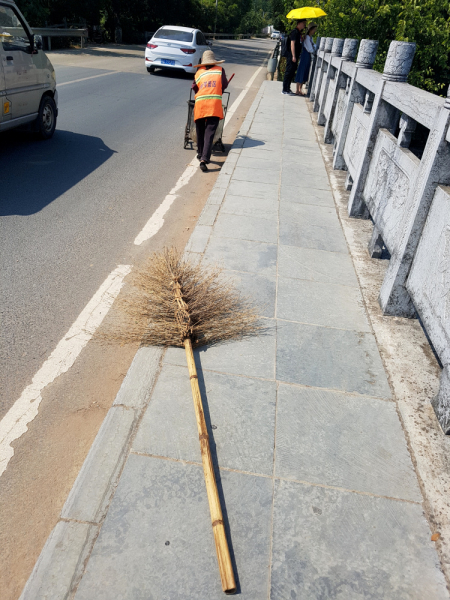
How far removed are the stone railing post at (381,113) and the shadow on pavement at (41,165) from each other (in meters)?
3.83

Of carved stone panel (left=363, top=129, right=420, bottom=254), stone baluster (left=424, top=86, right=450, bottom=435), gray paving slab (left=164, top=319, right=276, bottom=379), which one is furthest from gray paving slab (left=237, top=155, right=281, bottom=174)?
stone baluster (left=424, top=86, right=450, bottom=435)

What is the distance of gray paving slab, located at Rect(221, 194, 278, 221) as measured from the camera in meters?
6.19

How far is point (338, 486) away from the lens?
2576 millimetres

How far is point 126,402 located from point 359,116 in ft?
17.2

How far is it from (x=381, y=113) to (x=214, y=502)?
4.55 m

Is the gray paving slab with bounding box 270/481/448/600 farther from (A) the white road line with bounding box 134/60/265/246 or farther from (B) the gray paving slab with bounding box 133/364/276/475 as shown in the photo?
(A) the white road line with bounding box 134/60/265/246

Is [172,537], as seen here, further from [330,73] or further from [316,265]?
[330,73]

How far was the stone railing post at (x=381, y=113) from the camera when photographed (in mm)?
4699

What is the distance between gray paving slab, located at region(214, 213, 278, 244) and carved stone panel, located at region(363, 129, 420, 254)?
1.11m

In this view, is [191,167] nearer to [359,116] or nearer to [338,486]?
[359,116]

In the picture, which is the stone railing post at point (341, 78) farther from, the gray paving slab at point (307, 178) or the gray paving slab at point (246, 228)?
the gray paving slab at point (246, 228)

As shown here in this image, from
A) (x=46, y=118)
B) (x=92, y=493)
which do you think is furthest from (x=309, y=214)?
(x=46, y=118)

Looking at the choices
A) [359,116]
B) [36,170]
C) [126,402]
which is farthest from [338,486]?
[36,170]

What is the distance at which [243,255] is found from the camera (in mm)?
5039
